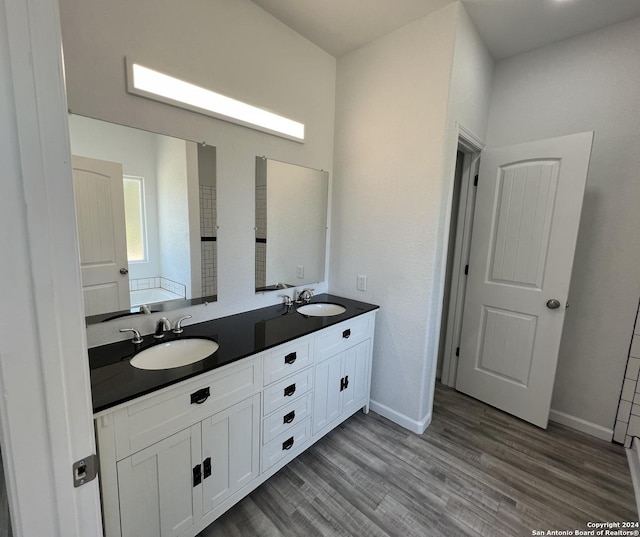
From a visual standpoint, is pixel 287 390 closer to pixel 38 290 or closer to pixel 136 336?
pixel 136 336

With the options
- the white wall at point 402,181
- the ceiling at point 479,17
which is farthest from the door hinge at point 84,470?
the ceiling at point 479,17

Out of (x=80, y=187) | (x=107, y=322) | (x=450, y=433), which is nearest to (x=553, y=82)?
(x=450, y=433)

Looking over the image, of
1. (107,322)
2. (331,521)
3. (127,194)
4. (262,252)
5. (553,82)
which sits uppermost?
(553,82)

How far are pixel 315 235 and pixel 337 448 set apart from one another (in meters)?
1.52

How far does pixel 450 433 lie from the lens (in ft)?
6.86

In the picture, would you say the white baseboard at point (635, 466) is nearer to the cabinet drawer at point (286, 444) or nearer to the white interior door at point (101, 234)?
the cabinet drawer at point (286, 444)

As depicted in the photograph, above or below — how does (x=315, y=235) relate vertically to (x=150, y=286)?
above

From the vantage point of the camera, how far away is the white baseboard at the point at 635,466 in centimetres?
165

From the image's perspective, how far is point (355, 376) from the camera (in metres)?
2.09

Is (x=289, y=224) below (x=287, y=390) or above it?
above

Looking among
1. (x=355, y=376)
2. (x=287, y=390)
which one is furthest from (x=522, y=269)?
(x=287, y=390)

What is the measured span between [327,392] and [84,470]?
1468mm

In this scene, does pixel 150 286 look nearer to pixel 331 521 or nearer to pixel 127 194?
pixel 127 194

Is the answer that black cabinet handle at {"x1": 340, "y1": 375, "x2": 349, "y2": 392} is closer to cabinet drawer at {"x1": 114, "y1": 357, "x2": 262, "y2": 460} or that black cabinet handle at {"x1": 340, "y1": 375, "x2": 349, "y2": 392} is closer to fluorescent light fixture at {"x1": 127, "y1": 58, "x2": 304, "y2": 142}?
cabinet drawer at {"x1": 114, "y1": 357, "x2": 262, "y2": 460}
